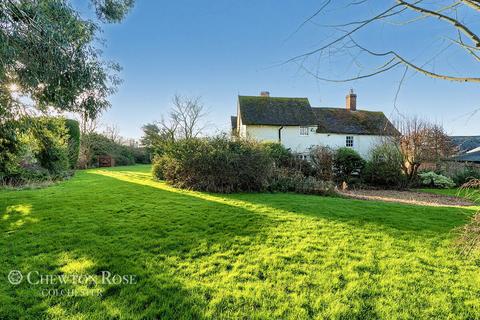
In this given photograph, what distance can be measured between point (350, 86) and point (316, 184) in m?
8.78

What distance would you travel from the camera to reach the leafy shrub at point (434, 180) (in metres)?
16.3

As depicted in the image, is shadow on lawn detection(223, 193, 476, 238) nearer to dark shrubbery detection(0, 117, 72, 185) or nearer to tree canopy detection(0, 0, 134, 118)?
tree canopy detection(0, 0, 134, 118)

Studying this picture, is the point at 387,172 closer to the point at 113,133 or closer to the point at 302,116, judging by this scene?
the point at 302,116

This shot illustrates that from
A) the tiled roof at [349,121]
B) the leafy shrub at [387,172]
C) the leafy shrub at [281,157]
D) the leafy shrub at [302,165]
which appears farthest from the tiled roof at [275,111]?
the leafy shrub at [387,172]

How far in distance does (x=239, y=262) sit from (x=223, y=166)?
20.6 feet

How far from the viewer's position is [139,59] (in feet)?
40.5

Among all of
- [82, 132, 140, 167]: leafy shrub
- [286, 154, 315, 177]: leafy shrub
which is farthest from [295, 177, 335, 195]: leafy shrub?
[82, 132, 140, 167]: leafy shrub

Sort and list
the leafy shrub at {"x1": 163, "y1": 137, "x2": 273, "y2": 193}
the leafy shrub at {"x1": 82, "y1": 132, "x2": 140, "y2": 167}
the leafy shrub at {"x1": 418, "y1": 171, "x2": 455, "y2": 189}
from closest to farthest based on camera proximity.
A: 1. the leafy shrub at {"x1": 163, "y1": 137, "x2": 273, "y2": 193}
2. the leafy shrub at {"x1": 418, "y1": 171, "x2": 455, "y2": 189}
3. the leafy shrub at {"x1": 82, "y1": 132, "x2": 140, "y2": 167}

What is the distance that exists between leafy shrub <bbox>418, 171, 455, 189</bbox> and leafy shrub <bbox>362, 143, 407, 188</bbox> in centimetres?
197

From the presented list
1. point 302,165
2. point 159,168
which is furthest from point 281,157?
point 159,168

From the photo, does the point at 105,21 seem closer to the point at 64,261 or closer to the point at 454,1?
the point at 64,261

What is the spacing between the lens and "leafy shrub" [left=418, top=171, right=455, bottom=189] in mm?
16328

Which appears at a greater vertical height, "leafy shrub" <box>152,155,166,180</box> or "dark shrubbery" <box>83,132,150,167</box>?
"dark shrubbery" <box>83,132,150,167</box>

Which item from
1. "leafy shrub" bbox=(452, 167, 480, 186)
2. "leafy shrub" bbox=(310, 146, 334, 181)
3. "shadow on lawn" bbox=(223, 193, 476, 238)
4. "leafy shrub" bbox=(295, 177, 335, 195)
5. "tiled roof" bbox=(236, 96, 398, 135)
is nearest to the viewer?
"shadow on lawn" bbox=(223, 193, 476, 238)
